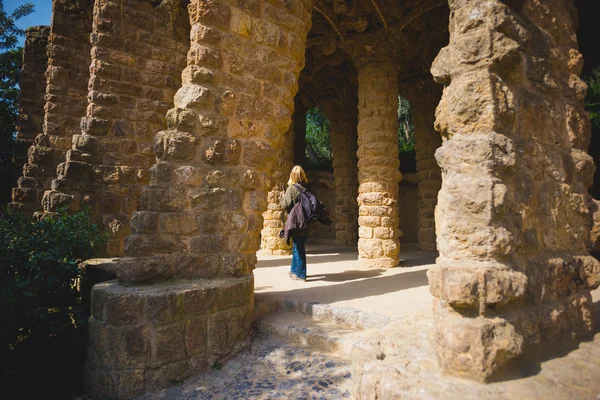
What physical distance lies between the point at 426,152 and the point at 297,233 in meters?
7.19

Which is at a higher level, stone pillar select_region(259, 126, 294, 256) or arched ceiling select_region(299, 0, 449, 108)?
Result: arched ceiling select_region(299, 0, 449, 108)

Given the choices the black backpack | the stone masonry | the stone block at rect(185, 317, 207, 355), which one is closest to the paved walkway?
the stone masonry

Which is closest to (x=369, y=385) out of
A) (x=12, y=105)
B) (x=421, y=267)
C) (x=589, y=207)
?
(x=589, y=207)

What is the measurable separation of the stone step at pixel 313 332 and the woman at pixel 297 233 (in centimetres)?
164

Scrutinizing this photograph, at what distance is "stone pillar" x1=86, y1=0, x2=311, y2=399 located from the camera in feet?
9.14

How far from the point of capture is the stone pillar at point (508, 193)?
1712 millimetres

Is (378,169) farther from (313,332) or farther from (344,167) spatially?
(344,167)

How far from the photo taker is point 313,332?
325 cm

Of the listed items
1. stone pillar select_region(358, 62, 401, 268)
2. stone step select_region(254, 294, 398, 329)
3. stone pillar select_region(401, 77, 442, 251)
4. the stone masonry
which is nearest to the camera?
the stone masonry

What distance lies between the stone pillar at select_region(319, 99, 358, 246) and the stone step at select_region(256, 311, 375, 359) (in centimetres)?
863

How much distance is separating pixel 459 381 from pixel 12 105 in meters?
16.1

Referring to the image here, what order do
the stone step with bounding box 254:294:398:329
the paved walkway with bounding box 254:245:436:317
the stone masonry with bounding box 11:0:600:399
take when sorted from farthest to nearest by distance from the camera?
the paved walkway with bounding box 254:245:436:317
the stone step with bounding box 254:294:398:329
the stone masonry with bounding box 11:0:600:399

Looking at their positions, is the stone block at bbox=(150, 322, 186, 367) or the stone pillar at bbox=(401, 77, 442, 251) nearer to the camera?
the stone block at bbox=(150, 322, 186, 367)

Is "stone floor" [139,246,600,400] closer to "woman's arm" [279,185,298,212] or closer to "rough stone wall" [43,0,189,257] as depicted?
"woman's arm" [279,185,298,212]
